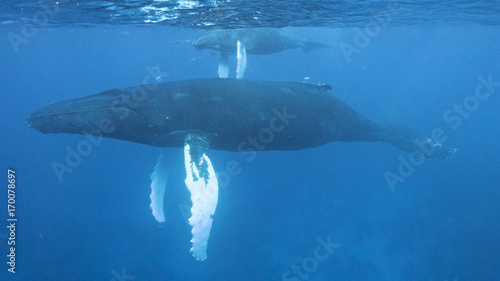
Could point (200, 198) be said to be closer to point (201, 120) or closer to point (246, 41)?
point (201, 120)

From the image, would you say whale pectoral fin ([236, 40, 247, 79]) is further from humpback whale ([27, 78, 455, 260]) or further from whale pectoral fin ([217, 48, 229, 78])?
humpback whale ([27, 78, 455, 260])

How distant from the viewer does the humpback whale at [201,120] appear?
278 inches

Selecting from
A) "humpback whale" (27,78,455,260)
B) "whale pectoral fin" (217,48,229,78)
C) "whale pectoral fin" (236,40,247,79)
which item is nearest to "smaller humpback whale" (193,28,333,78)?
"whale pectoral fin" (217,48,229,78)

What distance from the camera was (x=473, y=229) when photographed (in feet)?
51.3

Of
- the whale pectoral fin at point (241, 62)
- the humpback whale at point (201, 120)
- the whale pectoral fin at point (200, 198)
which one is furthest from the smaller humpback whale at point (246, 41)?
the whale pectoral fin at point (200, 198)

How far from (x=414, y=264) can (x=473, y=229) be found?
4.05 meters

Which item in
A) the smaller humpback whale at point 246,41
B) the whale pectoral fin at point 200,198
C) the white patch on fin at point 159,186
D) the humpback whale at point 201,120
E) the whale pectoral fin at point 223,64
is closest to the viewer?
the whale pectoral fin at point 200,198

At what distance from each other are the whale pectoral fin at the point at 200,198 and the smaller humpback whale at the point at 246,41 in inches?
331

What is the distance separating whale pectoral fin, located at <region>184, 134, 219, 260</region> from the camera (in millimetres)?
6684

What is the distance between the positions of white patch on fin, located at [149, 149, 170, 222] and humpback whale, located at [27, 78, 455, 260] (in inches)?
1.1

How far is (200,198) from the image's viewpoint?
6.71m

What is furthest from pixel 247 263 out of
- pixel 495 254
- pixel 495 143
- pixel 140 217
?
pixel 495 143

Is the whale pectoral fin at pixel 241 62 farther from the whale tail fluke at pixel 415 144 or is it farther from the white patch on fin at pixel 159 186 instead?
the whale tail fluke at pixel 415 144

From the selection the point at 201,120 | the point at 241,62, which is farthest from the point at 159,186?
the point at 241,62
